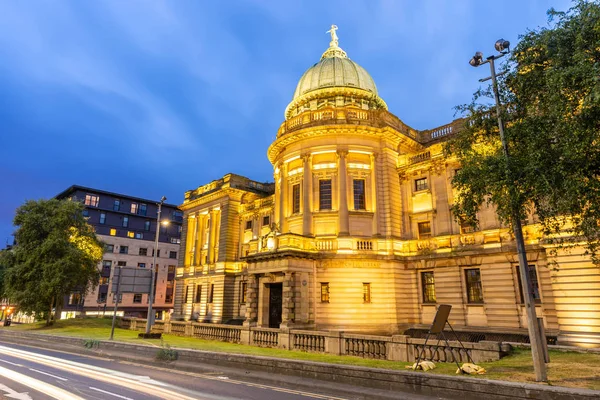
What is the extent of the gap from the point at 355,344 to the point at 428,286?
544 inches

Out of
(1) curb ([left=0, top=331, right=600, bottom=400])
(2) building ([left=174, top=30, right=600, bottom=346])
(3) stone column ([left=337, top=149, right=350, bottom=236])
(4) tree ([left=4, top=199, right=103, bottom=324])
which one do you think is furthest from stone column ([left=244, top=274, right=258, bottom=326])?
(4) tree ([left=4, top=199, right=103, bottom=324])

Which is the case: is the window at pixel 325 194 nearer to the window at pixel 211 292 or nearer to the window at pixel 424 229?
the window at pixel 424 229

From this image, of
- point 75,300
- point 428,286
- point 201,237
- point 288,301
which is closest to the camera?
point 288,301

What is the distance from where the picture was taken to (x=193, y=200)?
5144cm

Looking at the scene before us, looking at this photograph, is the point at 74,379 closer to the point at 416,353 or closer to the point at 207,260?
the point at 416,353

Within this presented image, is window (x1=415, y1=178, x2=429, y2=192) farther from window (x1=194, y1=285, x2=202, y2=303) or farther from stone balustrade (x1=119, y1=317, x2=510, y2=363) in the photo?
window (x1=194, y1=285, x2=202, y2=303)

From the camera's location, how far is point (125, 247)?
75.5m

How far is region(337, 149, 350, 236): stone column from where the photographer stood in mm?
30328

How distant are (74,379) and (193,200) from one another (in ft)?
131

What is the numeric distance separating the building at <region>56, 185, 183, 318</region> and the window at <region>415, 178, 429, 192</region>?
2280 inches

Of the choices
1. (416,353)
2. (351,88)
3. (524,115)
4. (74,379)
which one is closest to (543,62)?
(524,115)

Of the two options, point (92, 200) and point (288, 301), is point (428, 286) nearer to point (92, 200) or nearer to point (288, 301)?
point (288, 301)

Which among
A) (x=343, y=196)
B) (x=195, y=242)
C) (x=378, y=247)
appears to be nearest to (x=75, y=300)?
(x=195, y=242)

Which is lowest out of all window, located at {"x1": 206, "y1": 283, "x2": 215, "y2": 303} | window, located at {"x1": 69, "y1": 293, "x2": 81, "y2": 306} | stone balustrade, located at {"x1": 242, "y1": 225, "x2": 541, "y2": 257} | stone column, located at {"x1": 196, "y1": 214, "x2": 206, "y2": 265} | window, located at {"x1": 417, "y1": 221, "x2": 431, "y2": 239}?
window, located at {"x1": 69, "y1": 293, "x2": 81, "y2": 306}
